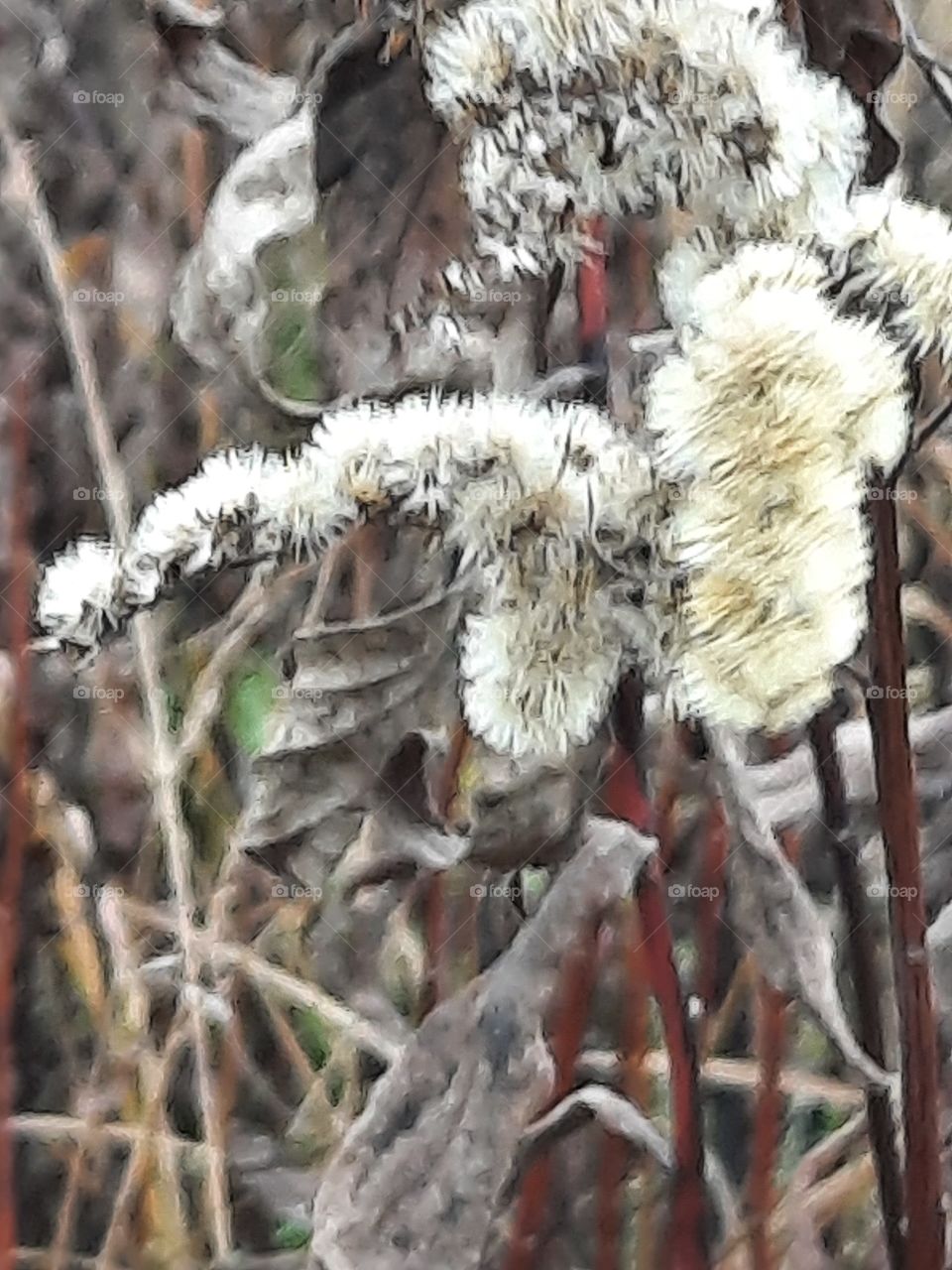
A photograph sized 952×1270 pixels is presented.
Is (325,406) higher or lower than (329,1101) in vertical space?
higher

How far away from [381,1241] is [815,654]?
0.98 ft

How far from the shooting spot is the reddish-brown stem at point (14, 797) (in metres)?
0.58

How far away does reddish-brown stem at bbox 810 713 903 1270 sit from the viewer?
0.58m

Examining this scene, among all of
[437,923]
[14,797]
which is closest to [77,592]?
[14,797]

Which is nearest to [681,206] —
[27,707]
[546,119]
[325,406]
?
[546,119]

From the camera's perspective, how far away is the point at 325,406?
58 cm

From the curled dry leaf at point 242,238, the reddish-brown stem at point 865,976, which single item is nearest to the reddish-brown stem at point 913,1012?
the reddish-brown stem at point 865,976

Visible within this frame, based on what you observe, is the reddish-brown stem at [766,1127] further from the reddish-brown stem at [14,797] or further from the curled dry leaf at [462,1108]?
the reddish-brown stem at [14,797]

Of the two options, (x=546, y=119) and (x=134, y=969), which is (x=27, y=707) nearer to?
(x=134, y=969)

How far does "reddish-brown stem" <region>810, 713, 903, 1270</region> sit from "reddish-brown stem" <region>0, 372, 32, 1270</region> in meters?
0.33

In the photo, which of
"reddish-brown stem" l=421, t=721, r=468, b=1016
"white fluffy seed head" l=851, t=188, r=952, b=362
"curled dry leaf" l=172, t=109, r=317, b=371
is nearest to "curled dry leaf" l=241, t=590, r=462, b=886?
"reddish-brown stem" l=421, t=721, r=468, b=1016

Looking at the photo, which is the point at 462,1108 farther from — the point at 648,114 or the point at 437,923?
the point at 648,114

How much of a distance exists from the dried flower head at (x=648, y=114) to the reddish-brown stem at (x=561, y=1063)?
284 mm

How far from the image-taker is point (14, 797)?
590 millimetres
